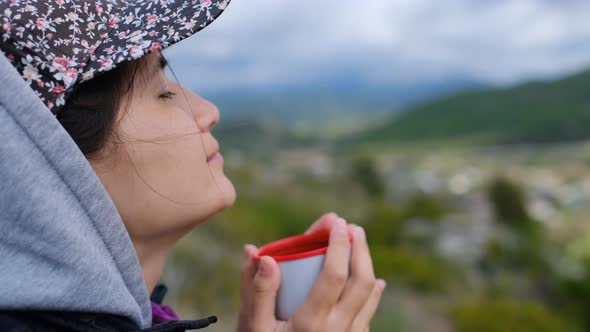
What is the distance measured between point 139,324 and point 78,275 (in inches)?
9.6

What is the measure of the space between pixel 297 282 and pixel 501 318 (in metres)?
12.6

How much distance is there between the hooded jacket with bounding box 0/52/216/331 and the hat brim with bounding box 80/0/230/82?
19cm

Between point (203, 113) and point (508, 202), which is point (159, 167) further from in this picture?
point (508, 202)

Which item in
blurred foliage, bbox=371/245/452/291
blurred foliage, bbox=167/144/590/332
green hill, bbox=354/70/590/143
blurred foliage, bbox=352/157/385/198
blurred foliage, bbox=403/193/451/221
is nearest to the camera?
blurred foliage, bbox=167/144/590/332

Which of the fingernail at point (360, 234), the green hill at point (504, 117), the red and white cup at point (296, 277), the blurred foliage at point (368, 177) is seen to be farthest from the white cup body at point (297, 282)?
the green hill at point (504, 117)

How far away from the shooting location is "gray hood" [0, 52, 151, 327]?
115cm

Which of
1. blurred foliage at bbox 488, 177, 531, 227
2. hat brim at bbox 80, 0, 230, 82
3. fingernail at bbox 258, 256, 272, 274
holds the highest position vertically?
hat brim at bbox 80, 0, 230, 82

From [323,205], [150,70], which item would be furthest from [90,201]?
[323,205]

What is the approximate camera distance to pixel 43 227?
1.17 meters

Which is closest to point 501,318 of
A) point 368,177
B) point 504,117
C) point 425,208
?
point 425,208

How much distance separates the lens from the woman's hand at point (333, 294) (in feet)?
5.01

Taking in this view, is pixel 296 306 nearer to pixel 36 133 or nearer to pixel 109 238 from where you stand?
pixel 109 238

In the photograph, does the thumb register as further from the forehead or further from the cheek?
the forehead

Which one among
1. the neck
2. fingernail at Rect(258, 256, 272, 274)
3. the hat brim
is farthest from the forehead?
fingernail at Rect(258, 256, 272, 274)
